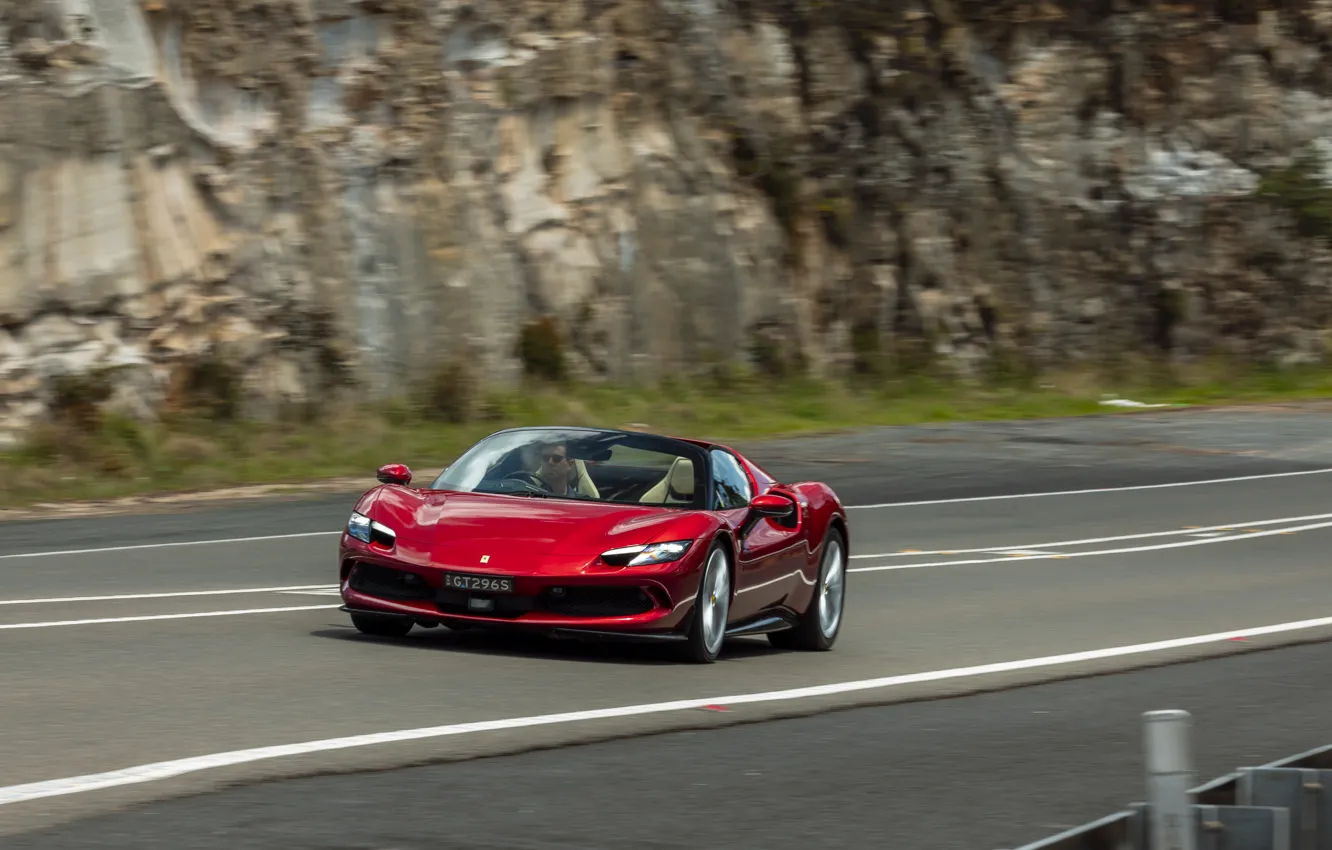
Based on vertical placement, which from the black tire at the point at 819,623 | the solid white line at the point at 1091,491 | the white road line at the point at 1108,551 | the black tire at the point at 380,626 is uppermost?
the black tire at the point at 380,626

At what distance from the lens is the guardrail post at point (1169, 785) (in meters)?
4.44

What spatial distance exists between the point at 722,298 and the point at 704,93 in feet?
12.8

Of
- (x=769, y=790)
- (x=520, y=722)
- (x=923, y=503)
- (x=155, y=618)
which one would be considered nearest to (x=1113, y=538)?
(x=923, y=503)

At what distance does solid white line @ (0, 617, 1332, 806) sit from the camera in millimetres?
6562

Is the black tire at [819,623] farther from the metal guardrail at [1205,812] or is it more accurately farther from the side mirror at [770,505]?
the metal guardrail at [1205,812]

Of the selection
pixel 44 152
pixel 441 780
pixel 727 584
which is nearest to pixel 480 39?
pixel 44 152

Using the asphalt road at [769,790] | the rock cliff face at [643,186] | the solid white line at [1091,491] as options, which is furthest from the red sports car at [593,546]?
the rock cliff face at [643,186]

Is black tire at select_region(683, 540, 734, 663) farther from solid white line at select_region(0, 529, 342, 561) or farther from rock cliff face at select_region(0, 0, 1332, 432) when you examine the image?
rock cliff face at select_region(0, 0, 1332, 432)

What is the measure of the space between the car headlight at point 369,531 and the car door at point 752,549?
1784 mm

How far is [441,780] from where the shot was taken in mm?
6918

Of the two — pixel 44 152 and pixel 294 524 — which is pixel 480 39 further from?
pixel 294 524

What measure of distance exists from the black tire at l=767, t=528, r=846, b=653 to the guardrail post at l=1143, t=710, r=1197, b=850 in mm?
7001

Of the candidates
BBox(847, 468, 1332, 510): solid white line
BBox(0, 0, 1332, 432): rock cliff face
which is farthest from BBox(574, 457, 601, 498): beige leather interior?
BBox(0, 0, 1332, 432): rock cliff face

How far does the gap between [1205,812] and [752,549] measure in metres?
6.26
